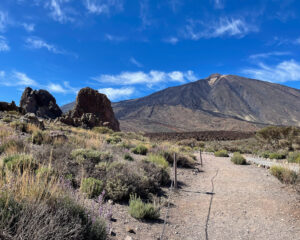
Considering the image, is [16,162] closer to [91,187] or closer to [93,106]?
[91,187]

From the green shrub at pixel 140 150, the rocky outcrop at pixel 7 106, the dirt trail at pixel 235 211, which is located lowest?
the dirt trail at pixel 235 211

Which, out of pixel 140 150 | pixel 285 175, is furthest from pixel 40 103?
pixel 285 175

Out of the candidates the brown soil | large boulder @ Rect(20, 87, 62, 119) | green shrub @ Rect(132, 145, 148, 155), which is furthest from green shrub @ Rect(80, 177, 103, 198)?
the brown soil

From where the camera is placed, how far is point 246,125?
105 metres

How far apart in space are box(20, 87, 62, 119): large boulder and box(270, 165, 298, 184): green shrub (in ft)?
110

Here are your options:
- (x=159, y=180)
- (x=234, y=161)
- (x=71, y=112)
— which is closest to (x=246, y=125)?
(x=71, y=112)

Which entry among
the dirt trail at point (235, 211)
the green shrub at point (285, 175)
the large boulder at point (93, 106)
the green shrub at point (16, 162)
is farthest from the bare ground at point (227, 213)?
the large boulder at point (93, 106)

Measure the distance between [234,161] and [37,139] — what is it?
11350 millimetres

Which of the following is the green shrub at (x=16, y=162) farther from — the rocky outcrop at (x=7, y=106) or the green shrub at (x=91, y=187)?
the rocky outcrop at (x=7, y=106)

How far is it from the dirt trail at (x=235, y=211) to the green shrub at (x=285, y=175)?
301 mm

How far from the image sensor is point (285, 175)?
841 centimetres

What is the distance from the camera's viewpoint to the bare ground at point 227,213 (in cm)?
417

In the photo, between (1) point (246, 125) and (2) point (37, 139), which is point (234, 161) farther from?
(1) point (246, 125)

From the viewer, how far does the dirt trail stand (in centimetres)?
430
